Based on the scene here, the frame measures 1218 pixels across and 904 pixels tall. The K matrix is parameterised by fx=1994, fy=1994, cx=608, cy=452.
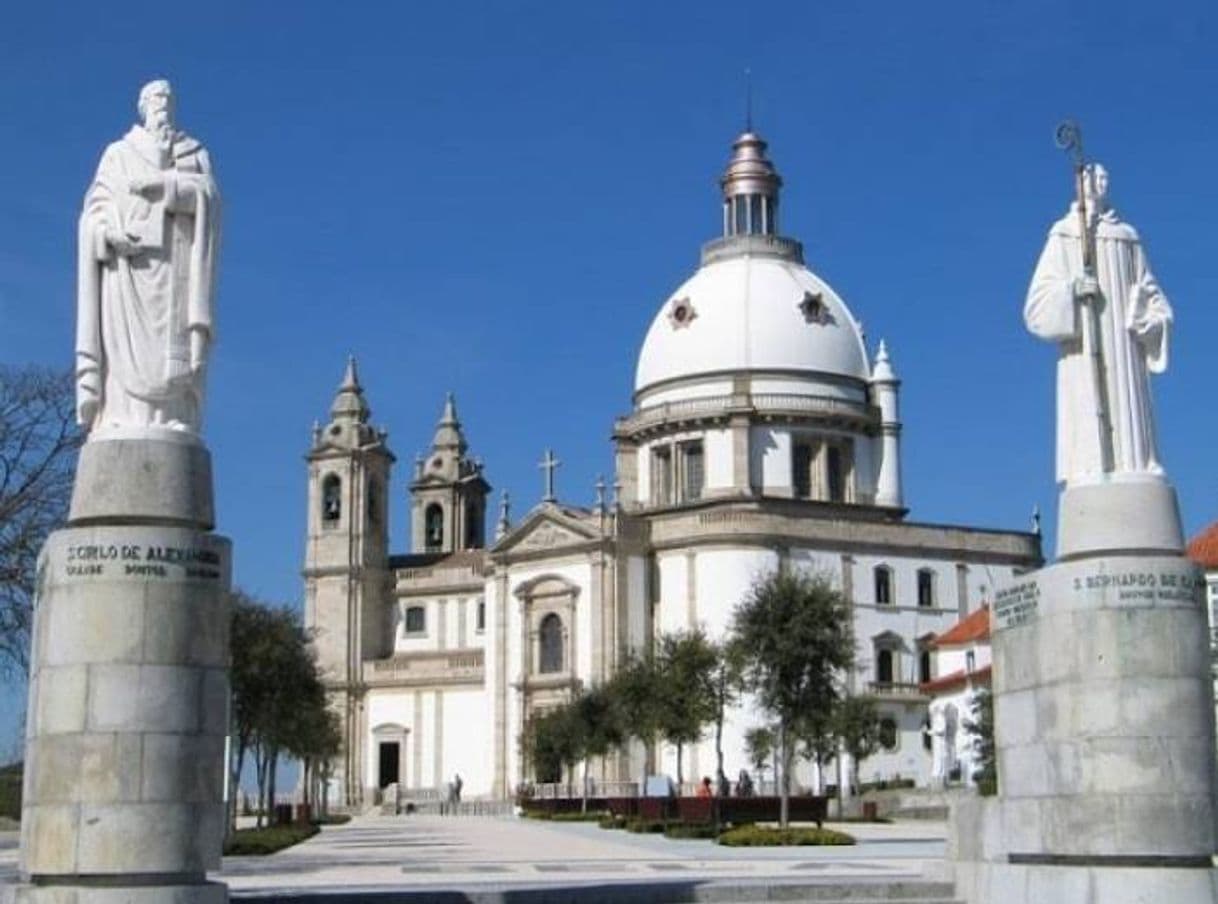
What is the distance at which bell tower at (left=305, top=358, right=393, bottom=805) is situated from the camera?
10094cm

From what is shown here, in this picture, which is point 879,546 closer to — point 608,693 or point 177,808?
point 608,693

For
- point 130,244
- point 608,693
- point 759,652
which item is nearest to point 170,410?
point 130,244

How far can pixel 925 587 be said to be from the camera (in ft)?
303

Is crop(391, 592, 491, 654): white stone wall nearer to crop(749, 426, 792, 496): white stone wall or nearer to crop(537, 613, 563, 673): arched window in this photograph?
crop(537, 613, 563, 673): arched window

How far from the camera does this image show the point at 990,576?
94.8 meters

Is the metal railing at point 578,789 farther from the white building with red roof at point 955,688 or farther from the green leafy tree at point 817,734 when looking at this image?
the green leafy tree at point 817,734

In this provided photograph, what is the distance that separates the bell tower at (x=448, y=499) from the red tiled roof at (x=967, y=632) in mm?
33008

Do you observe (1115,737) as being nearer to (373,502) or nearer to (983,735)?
(983,735)

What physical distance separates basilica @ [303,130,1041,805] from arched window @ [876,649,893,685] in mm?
143

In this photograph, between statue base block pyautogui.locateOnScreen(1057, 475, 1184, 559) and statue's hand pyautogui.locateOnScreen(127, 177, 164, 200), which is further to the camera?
statue base block pyautogui.locateOnScreen(1057, 475, 1184, 559)

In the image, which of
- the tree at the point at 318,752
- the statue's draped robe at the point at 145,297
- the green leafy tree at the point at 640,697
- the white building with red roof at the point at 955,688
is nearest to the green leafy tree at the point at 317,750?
the tree at the point at 318,752

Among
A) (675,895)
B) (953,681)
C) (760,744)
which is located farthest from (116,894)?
(953,681)

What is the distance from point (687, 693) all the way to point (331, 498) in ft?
→ 150

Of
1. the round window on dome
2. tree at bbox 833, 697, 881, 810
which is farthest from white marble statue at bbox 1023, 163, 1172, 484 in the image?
the round window on dome
